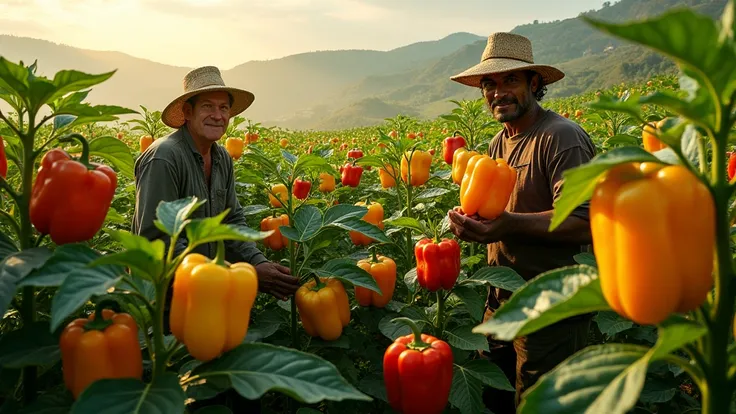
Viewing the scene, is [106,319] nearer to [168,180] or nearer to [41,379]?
[41,379]

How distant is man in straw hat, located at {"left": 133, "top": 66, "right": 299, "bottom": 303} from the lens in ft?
10.00

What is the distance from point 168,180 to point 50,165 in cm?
150

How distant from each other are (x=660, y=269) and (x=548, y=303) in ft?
0.81

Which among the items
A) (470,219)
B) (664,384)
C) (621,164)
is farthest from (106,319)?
(664,384)

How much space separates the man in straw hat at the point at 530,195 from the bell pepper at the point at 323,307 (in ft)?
2.55

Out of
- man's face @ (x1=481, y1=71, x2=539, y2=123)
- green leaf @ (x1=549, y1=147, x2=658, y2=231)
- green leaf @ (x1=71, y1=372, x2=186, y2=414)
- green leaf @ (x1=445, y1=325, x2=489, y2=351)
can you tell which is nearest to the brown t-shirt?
man's face @ (x1=481, y1=71, x2=539, y2=123)

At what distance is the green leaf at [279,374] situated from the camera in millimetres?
1389

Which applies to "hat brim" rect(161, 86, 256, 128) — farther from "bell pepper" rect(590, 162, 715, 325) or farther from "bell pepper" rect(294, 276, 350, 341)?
"bell pepper" rect(590, 162, 715, 325)

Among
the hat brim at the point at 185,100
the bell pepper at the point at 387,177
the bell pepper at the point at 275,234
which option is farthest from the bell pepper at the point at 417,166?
the hat brim at the point at 185,100

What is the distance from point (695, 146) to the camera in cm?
132

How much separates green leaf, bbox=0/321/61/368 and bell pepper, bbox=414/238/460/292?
188 centimetres

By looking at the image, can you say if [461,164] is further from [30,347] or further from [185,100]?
[30,347]

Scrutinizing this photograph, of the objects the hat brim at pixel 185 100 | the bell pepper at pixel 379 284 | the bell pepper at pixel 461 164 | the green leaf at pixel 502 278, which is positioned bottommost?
the bell pepper at pixel 379 284

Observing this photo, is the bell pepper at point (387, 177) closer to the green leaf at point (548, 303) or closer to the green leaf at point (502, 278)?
the green leaf at point (502, 278)
